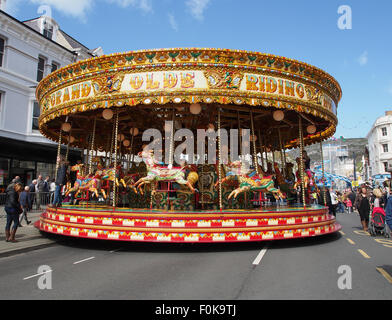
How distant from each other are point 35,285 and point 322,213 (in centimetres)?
745

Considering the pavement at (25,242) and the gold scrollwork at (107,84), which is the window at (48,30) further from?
the gold scrollwork at (107,84)

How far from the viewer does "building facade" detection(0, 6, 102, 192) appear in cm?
1859

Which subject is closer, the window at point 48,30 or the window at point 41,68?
the window at point 41,68

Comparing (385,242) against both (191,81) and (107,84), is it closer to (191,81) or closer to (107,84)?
(191,81)

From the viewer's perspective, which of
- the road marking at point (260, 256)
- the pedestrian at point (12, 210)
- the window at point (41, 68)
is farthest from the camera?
A: the window at point (41, 68)

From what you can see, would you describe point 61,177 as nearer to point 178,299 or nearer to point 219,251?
point 219,251

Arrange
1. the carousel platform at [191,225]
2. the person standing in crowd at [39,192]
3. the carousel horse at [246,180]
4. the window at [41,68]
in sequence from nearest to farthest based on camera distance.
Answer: the carousel platform at [191,225] < the carousel horse at [246,180] < the person standing in crowd at [39,192] < the window at [41,68]

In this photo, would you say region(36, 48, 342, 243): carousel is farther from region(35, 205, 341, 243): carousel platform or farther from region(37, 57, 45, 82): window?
region(37, 57, 45, 82): window

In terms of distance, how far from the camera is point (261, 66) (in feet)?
25.7

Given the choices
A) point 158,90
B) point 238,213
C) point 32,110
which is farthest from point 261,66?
point 32,110

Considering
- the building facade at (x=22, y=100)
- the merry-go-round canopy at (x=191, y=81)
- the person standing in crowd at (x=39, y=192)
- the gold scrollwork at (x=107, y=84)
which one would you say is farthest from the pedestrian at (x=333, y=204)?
the building facade at (x=22, y=100)

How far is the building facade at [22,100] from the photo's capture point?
18594 millimetres

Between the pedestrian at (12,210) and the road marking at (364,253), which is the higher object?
the pedestrian at (12,210)

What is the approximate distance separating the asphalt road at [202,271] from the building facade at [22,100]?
13.7 meters
